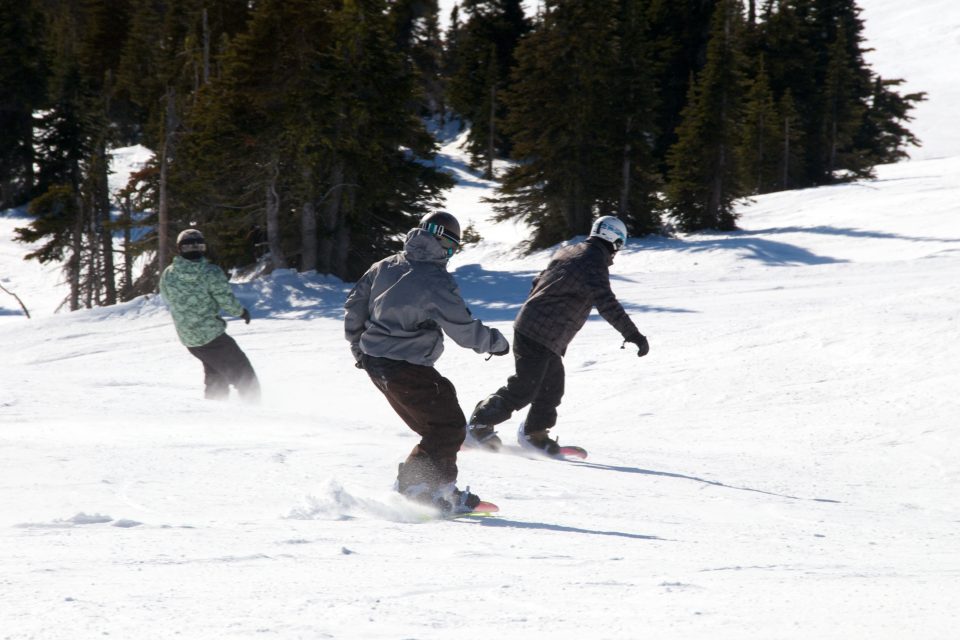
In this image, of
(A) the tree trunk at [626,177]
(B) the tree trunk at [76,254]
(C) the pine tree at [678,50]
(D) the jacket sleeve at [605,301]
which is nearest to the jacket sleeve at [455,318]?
(D) the jacket sleeve at [605,301]

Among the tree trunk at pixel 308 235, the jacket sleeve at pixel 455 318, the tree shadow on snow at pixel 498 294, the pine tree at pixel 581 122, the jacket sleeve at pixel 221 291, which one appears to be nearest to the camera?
the jacket sleeve at pixel 455 318

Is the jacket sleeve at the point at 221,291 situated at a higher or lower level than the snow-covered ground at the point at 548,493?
higher

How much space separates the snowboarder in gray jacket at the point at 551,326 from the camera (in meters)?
7.07

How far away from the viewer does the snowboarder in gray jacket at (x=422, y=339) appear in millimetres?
4918

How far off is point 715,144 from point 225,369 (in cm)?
2175

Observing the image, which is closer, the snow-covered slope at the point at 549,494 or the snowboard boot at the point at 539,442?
the snow-covered slope at the point at 549,494

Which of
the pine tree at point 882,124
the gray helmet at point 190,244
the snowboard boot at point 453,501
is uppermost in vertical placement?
the pine tree at point 882,124

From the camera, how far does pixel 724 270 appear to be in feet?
66.3

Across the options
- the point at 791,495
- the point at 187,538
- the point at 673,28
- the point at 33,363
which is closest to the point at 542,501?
the point at 791,495

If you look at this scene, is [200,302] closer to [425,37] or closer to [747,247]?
[747,247]

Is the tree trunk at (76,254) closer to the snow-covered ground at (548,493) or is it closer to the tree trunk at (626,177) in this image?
the snow-covered ground at (548,493)

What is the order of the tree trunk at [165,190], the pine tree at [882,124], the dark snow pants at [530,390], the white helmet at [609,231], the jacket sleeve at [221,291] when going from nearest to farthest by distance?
1. the white helmet at [609,231]
2. the dark snow pants at [530,390]
3. the jacket sleeve at [221,291]
4. the tree trunk at [165,190]
5. the pine tree at [882,124]

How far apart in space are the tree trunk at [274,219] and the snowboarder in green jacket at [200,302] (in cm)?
A: 1321

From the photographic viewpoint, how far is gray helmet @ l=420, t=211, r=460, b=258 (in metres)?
4.96
